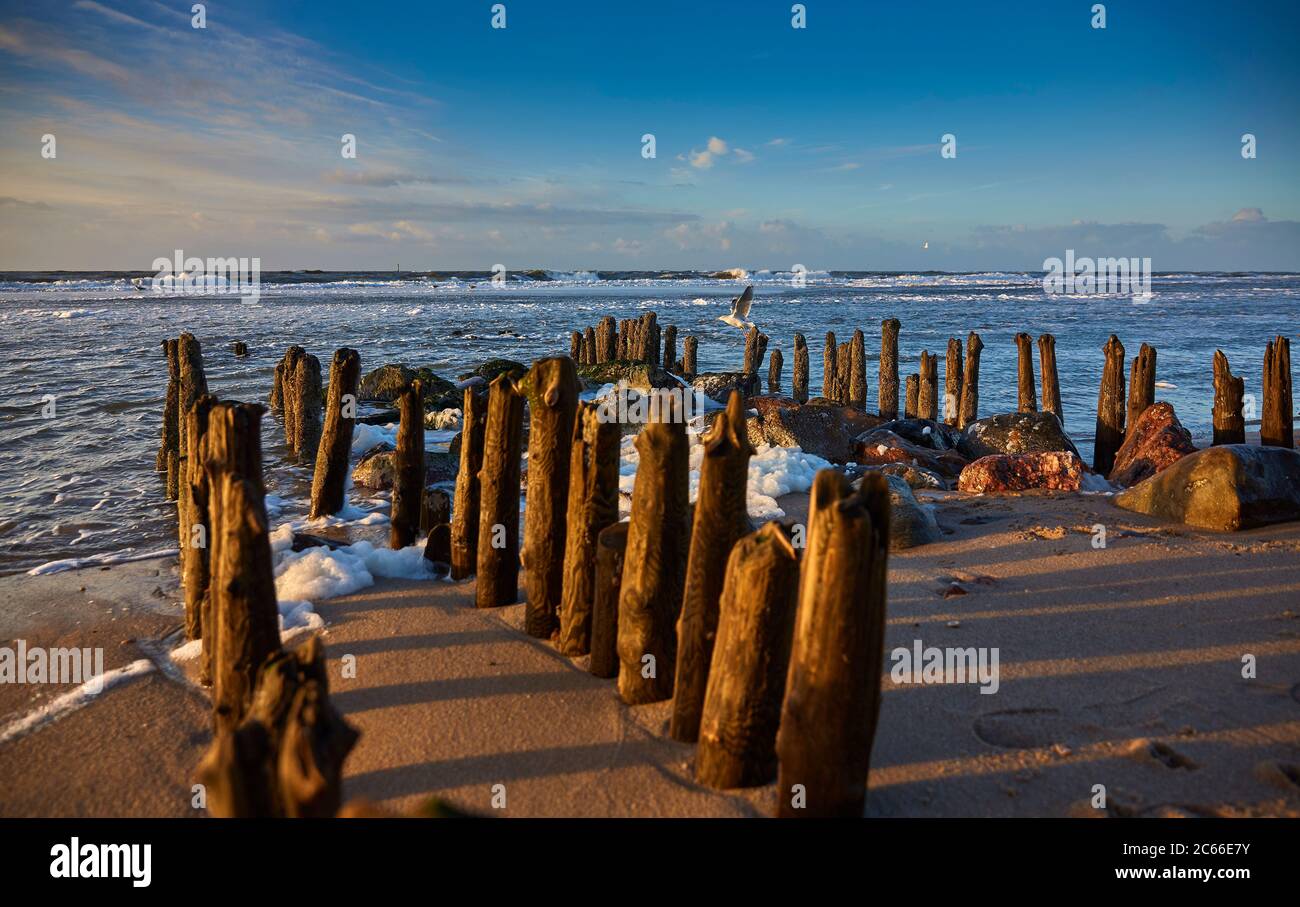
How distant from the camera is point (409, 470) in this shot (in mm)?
7855

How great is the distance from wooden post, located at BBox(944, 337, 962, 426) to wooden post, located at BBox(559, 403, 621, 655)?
12.5m

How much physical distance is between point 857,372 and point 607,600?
46.0 ft

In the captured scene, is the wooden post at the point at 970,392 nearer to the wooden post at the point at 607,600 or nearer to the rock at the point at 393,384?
the rock at the point at 393,384

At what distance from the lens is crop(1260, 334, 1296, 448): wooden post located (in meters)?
10.1

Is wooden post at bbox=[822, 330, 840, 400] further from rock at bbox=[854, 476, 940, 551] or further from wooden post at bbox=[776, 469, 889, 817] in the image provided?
wooden post at bbox=[776, 469, 889, 817]

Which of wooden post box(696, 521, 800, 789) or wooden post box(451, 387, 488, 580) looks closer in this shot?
wooden post box(696, 521, 800, 789)

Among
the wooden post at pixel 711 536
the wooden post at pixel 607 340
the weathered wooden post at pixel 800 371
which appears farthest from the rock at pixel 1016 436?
the wooden post at pixel 607 340

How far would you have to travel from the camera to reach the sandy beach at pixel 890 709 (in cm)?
392

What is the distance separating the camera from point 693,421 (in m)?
14.3

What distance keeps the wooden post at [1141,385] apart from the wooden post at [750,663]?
32.9 ft

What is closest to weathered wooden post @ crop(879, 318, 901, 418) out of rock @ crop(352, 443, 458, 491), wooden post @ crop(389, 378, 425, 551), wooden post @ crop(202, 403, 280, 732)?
rock @ crop(352, 443, 458, 491)

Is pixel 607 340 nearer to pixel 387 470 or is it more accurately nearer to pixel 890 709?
pixel 387 470

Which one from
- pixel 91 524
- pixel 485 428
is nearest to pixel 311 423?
pixel 91 524

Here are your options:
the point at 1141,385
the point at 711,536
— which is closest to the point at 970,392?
the point at 1141,385
